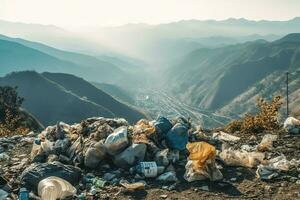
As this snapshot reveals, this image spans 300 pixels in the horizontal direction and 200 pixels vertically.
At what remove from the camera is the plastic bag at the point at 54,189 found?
713 centimetres

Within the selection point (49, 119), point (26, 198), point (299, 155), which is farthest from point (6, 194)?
point (49, 119)

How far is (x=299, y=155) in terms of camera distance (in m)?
9.27

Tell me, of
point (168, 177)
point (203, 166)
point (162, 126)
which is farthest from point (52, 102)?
point (203, 166)

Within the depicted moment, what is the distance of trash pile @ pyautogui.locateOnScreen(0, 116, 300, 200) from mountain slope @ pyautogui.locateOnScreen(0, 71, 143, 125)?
93565 mm

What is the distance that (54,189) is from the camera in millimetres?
7180

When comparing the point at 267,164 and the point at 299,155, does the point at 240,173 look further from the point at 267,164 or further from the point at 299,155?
the point at 299,155

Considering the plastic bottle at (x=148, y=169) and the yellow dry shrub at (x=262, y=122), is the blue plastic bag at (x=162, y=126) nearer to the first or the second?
the plastic bottle at (x=148, y=169)

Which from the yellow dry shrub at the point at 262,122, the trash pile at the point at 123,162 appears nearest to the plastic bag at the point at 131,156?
the trash pile at the point at 123,162

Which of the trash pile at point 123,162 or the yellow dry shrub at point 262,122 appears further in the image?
the yellow dry shrub at point 262,122

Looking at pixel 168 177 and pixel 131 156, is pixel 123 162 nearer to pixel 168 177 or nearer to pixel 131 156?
pixel 131 156

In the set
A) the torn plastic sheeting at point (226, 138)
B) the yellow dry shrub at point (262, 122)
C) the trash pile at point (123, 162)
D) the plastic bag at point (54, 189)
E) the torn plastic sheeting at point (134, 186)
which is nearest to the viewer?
the plastic bag at point (54, 189)

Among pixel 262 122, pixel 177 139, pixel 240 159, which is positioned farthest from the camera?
pixel 262 122

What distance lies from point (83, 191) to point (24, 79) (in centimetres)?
12774

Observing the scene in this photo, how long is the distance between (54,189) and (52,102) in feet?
361
